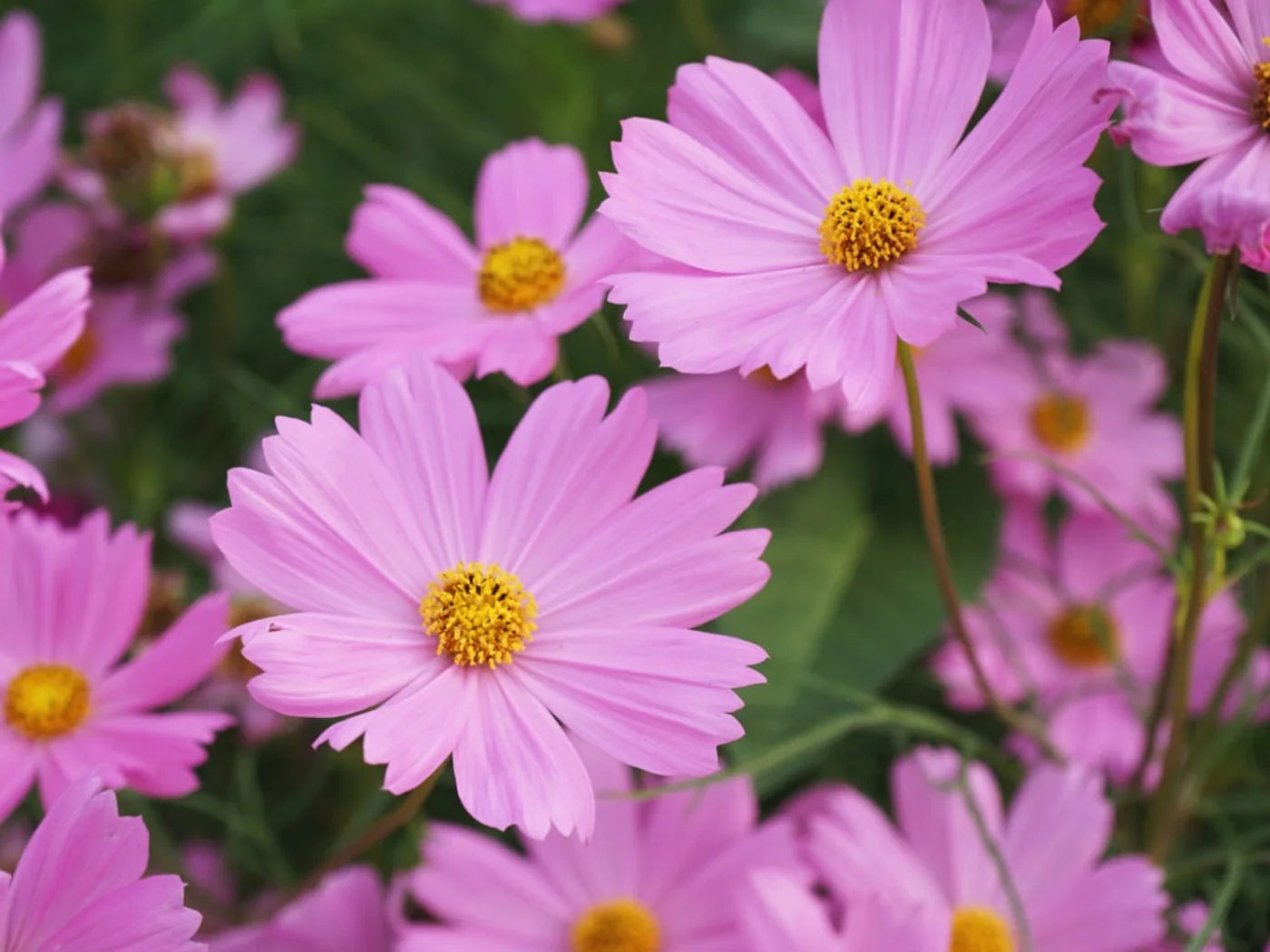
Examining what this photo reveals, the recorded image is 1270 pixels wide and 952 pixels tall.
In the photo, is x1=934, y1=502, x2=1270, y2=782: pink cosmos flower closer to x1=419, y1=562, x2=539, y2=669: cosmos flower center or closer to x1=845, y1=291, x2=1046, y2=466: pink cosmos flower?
x1=845, y1=291, x2=1046, y2=466: pink cosmos flower

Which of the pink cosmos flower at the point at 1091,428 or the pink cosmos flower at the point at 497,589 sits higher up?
the pink cosmos flower at the point at 1091,428

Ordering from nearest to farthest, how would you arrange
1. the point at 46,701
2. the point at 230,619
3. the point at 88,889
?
1. the point at 88,889
2. the point at 46,701
3. the point at 230,619

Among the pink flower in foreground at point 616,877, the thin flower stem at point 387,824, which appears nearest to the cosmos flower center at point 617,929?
the pink flower in foreground at point 616,877

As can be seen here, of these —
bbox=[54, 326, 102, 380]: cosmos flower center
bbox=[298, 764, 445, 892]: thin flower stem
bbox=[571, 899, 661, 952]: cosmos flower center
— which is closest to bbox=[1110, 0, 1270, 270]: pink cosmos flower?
bbox=[298, 764, 445, 892]: thin flower stem

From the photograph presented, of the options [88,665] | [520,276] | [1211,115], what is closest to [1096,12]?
[1211,115]

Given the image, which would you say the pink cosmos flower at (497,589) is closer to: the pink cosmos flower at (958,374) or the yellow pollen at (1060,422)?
the pink cosmos flower at (958,374)

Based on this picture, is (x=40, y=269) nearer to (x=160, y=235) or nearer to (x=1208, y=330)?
(x=160, y=235)

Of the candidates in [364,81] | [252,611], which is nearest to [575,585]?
[252,611]

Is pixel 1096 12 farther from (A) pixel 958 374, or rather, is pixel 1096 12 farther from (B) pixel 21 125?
(B) pixel 21 125
